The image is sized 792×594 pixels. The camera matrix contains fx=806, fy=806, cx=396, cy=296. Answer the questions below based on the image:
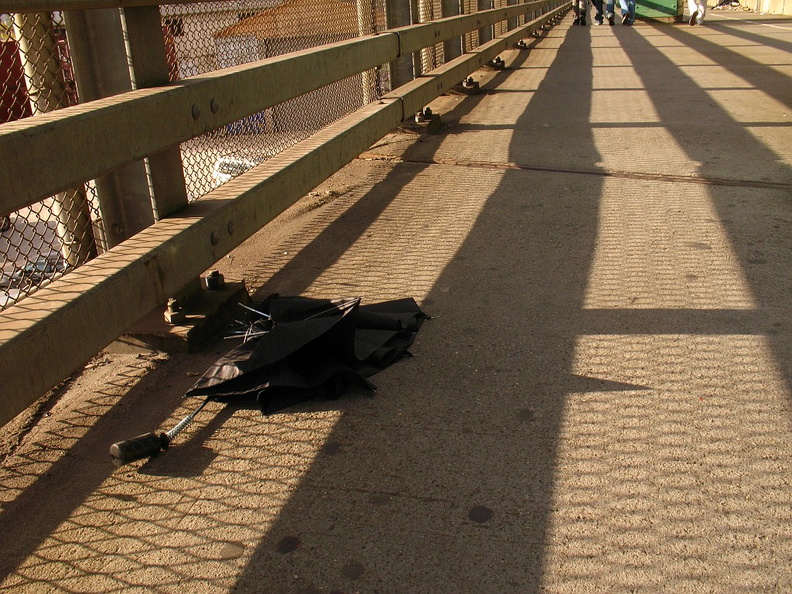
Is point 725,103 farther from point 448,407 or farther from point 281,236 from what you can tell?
point 448,407

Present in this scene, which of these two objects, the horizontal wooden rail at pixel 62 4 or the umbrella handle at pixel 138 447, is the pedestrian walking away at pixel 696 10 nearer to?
the horizontal wooden rail at pixel 62 4

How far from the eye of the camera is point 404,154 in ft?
21.2

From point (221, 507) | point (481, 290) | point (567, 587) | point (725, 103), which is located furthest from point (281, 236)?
point (725, 103)

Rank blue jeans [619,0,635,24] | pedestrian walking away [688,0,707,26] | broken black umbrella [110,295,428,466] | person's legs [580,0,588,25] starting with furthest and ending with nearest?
person's legs [580,0,588,25] → blue jeans [619,0,635,24] → pedestrian walking away [688,0,707,26] → broken black umbrella [110,295,428,466]

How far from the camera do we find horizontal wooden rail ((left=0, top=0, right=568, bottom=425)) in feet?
7.07

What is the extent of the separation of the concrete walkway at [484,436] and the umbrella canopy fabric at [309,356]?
72 mm

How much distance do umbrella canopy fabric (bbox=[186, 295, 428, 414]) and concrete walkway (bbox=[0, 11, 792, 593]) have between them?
72mm

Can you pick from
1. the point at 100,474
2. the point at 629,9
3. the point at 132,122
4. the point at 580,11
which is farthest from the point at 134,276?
the point at 580,11

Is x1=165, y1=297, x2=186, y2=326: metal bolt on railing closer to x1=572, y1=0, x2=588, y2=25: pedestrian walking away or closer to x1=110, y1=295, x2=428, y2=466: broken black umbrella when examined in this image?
x1=110, y1=295, x2=428, y2=466: broken black umbrella

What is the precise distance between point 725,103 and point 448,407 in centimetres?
712

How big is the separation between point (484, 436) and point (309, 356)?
729 millimetres

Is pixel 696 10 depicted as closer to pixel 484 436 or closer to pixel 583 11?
pixel 583 11

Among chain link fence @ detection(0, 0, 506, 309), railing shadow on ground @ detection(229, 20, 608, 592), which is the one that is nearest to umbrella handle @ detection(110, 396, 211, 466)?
railing shadow on ground @ detection(229, 20, 608, 592)

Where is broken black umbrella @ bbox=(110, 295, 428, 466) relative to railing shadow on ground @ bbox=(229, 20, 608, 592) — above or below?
above
